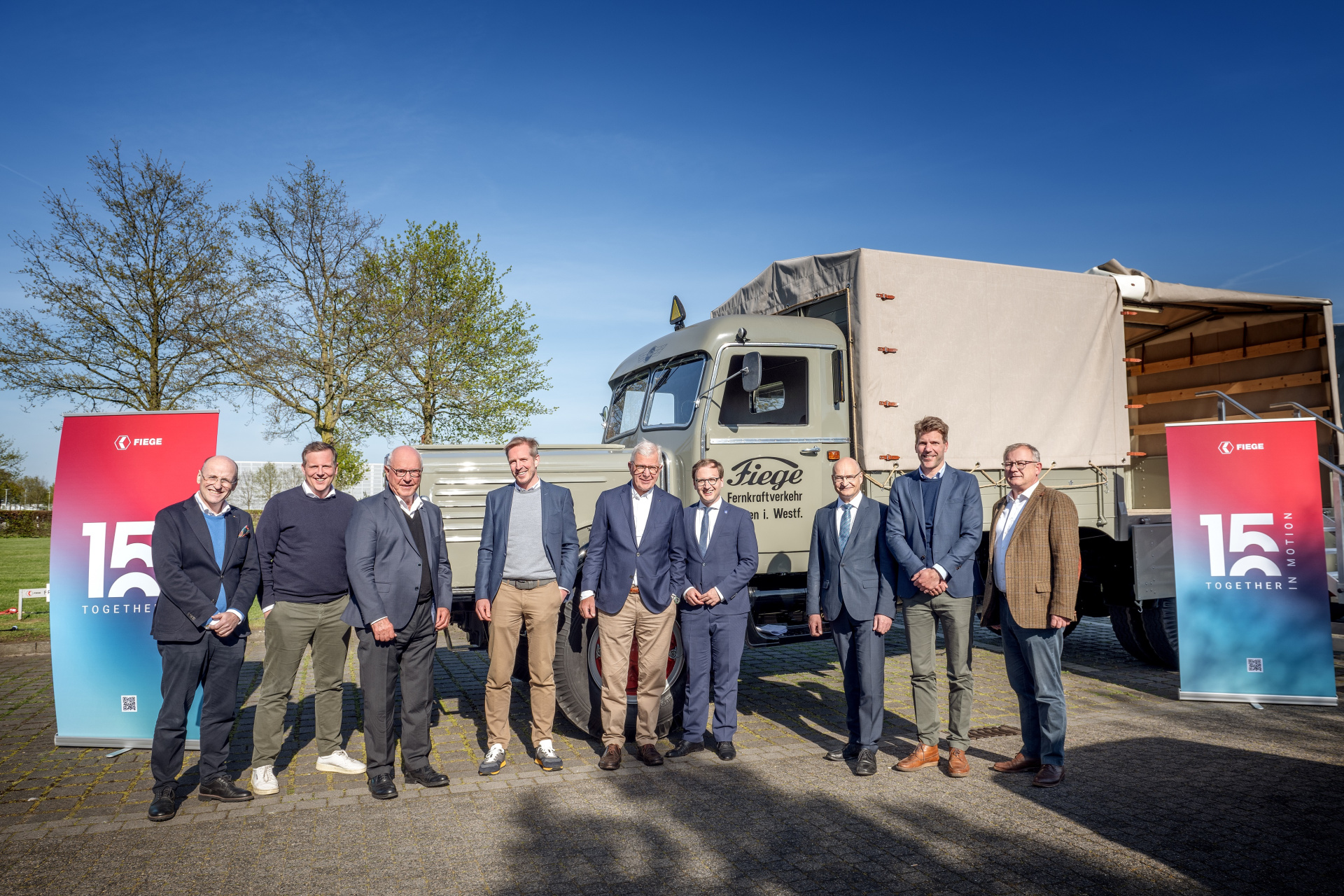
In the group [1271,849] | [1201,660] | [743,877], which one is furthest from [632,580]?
[1201,660]

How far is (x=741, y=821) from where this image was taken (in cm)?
400

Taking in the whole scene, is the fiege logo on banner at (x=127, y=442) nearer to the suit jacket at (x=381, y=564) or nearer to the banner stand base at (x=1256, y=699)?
the suit jacket at (x=381, y=564)

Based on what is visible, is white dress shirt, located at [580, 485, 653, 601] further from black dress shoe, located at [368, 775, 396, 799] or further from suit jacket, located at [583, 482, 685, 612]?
black dress shoe, located at [368, 775, 396, 799]

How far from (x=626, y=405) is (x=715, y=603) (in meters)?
2.34

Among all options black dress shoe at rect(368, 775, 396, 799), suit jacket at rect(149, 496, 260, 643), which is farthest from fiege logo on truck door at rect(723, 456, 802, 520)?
suit jacket at rect(149, 496, 260, 643)

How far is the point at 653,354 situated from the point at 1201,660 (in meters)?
4.87

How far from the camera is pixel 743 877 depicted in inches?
132

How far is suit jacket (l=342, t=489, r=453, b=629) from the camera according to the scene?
4480 millimetres

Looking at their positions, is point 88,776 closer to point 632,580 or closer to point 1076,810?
point 632,580

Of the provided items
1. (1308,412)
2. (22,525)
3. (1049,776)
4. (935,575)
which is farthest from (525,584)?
(22,525)

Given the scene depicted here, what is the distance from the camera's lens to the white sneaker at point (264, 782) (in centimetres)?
443

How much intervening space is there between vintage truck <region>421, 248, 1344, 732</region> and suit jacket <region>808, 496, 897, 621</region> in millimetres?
764

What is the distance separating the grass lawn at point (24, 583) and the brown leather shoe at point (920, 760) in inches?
230

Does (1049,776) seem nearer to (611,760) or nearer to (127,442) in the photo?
(611,760)
